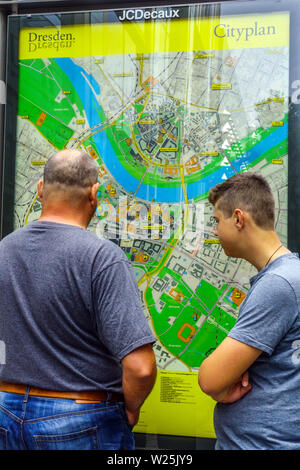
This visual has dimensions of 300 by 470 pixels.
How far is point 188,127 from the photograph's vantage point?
3.04 metres

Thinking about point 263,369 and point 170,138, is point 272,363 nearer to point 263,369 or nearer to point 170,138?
point 263,369

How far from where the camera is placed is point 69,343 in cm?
193

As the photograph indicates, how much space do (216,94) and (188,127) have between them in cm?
27

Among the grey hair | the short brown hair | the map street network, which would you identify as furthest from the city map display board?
the grey hair

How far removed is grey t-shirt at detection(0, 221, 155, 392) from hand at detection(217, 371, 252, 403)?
369mm

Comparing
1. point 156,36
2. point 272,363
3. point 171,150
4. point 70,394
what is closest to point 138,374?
point 70,394

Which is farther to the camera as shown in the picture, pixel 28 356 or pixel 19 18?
pixel 19 18

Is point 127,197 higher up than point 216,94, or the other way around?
point 216,94

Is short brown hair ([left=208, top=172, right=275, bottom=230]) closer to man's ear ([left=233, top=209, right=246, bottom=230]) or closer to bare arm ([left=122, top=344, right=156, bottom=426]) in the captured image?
man's ear ([left=233, top=209, right=246, bottom=230])

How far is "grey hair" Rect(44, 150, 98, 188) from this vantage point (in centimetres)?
207

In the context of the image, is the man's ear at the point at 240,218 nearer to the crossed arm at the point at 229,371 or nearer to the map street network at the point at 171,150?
the crossed arm at the point at 229,371
